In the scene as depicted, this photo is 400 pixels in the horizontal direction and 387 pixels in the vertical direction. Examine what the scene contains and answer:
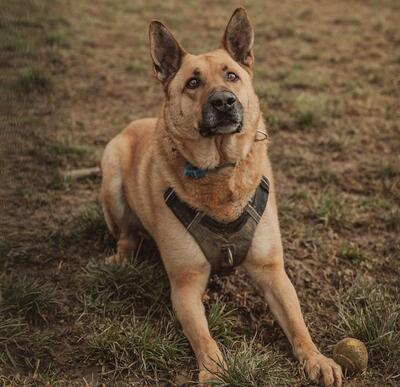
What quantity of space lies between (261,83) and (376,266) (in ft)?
12.2

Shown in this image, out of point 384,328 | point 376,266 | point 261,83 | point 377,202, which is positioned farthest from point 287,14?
point 384,328

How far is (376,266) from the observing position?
3.95m

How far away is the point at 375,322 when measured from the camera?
3.17 metres

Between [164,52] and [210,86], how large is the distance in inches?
19.6

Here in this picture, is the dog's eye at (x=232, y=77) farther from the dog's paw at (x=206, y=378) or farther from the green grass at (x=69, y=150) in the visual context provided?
the green grass at (x=69, y=150)

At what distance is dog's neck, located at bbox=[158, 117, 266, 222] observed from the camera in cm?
338

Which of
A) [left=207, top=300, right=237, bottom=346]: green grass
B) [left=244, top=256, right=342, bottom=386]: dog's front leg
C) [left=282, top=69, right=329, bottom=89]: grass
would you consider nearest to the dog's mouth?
[left=244, top=256, right=342, bottom=386]: dog's front leg

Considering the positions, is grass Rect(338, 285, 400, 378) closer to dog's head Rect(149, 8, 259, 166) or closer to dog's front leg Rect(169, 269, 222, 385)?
dog's front leg Rect(169, 269, 222, 385)

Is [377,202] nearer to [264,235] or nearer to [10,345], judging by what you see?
[264,235]

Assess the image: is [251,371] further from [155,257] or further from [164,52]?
[164,52]

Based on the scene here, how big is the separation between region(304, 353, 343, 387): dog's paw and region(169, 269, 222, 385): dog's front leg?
0.48 m

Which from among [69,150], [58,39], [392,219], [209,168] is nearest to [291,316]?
[209,168]

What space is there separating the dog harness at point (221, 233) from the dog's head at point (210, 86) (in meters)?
0.36

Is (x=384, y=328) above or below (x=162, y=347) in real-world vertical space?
above
